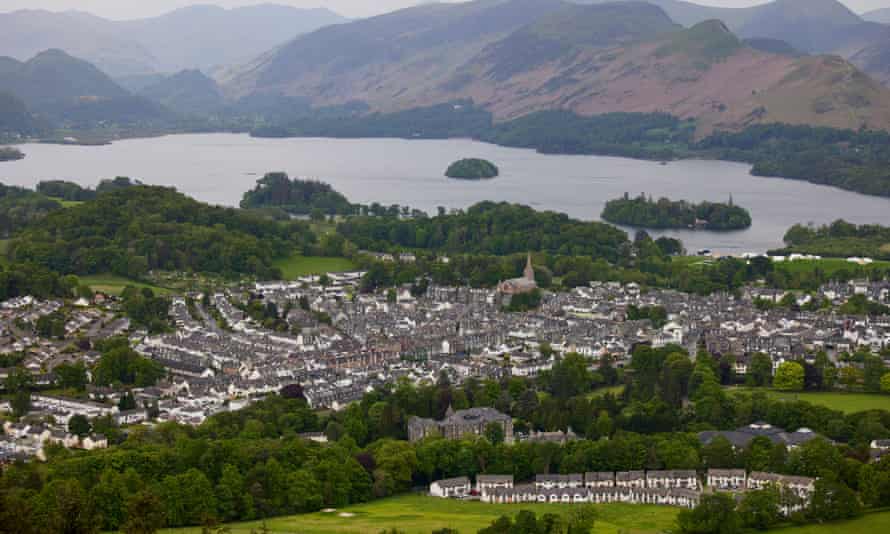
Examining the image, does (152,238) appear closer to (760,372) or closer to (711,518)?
(760,372)

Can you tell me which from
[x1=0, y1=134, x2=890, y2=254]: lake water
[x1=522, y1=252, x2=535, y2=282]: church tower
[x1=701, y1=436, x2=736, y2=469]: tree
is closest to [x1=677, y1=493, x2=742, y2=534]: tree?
[x1=701, y1=436, x2=736, y2=469]: tree

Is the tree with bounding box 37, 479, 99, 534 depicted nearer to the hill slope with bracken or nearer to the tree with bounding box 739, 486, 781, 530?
the tree with bounding box 739, 486, 781, 530

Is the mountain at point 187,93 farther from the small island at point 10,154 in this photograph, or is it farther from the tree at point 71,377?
the tree at point 71,377

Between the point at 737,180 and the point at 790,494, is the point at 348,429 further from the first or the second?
the point at 737,180

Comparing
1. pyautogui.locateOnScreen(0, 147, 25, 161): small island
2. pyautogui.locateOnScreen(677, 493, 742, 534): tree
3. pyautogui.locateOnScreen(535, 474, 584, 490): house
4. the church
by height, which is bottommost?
pyautogui.locateOnScreen(535, 474, 584, 490): house

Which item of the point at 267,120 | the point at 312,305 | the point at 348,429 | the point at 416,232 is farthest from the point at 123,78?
the point at 348,429

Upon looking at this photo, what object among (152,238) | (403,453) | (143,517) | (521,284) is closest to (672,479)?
(403,453)
